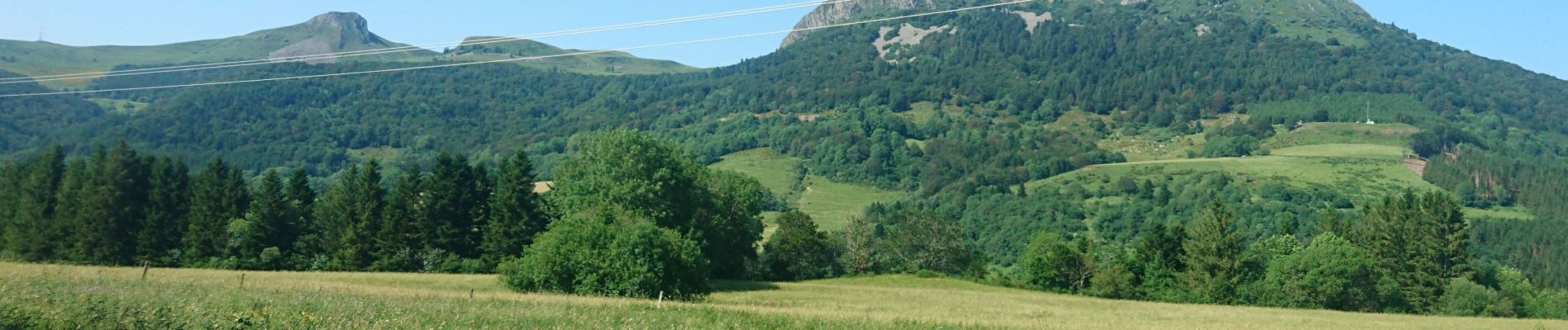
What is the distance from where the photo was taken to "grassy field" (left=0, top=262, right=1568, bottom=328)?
2284 cm

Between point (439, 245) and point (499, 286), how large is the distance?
791 inches

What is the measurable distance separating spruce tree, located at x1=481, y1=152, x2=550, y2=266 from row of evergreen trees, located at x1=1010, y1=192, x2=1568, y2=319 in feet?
125

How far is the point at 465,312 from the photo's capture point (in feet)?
94.9

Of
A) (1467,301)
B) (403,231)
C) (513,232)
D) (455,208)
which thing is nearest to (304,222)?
(403,231)

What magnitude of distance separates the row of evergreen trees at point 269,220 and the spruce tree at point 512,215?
0.27 ft

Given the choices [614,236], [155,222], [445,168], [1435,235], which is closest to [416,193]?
[445,168]

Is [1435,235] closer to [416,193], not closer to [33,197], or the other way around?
[416,193]

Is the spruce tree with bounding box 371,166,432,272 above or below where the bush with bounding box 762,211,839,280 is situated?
above

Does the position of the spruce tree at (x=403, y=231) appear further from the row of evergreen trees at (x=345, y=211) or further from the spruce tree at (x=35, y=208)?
the spruce tree at (x=35, y=208)

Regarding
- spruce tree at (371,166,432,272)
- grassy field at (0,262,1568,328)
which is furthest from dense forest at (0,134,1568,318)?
grassy field at (0,262,1568,328)

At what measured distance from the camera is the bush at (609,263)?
5547 centimetres

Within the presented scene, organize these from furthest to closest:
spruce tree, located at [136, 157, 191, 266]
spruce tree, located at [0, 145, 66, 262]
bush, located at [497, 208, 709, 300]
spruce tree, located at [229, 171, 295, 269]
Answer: spruce tree, located at [136, 157, 191, 266], spruce tree, located at [0, 145, 66, 262], spruce tree, located at [229, 171, 295, 269], bush, located at [497, 208, 709, 300]

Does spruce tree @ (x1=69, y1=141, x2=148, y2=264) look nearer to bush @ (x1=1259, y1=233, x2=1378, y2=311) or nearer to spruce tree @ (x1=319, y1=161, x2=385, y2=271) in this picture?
spruce tree @ (x1=319, y1=161, x2=385, y2=271)

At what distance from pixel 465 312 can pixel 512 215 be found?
5086cm
